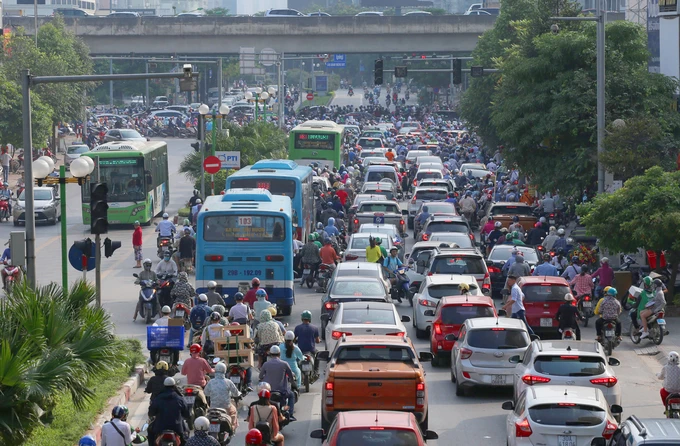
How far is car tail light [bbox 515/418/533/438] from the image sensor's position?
14.7 meters

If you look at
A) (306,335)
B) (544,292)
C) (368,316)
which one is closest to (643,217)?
(544,292)

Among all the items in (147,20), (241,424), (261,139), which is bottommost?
(241,424)

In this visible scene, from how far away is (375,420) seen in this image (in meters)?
12.9

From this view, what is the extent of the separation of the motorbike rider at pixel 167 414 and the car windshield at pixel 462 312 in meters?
8.04

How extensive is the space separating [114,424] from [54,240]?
2838 centimetres

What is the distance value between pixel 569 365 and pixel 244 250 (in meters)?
11.2

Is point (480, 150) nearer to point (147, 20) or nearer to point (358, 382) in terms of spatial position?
point (147, 20)

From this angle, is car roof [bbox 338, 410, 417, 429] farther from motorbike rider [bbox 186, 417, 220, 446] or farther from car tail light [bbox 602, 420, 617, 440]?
car tail light [bbox 602, 420, 617, 440]

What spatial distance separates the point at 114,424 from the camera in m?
13.9

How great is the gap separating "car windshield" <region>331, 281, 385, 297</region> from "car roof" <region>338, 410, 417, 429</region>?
11.3m

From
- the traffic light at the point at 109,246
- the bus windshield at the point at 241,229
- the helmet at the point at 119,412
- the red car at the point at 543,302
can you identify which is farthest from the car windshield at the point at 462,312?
the helmet at the point at 119,412

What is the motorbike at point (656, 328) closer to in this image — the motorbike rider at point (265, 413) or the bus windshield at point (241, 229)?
the bus windshield at point (241, 229)

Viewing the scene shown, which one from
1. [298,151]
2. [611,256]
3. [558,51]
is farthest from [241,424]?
[298,151]

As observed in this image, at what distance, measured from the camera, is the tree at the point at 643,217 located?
26797 mm
